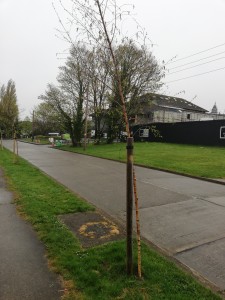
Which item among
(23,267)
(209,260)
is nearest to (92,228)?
(23,267)

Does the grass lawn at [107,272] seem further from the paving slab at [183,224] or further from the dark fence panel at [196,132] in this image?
the dark fence panel at [196,132]

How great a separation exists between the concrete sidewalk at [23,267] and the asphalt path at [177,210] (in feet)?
6.19


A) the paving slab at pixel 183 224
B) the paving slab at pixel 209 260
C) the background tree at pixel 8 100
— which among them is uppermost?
the background tree at pixel 8 100

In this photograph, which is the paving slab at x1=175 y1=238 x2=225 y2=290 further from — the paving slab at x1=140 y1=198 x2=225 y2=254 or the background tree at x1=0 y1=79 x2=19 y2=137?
A: the background tree at x1=0 y1=79 x2=19 y2=137

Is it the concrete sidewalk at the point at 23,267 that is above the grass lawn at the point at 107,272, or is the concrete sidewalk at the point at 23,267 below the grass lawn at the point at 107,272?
below

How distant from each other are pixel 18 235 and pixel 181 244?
2.80 meters

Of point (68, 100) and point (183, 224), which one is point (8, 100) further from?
point (183, 224)

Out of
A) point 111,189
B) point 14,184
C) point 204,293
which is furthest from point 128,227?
point 14,184

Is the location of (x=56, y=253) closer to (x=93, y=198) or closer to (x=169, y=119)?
(x=93, y=198)

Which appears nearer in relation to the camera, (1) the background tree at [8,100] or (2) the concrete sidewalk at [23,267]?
(2) the concrete sidewalk at [23,267]

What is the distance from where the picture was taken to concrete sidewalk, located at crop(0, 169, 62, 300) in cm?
330

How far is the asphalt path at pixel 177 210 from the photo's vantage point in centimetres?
439

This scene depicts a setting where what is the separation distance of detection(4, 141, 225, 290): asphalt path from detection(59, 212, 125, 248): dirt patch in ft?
1.70

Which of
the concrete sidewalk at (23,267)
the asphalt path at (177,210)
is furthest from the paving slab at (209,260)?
the concrete sidewalk at (23,267)
